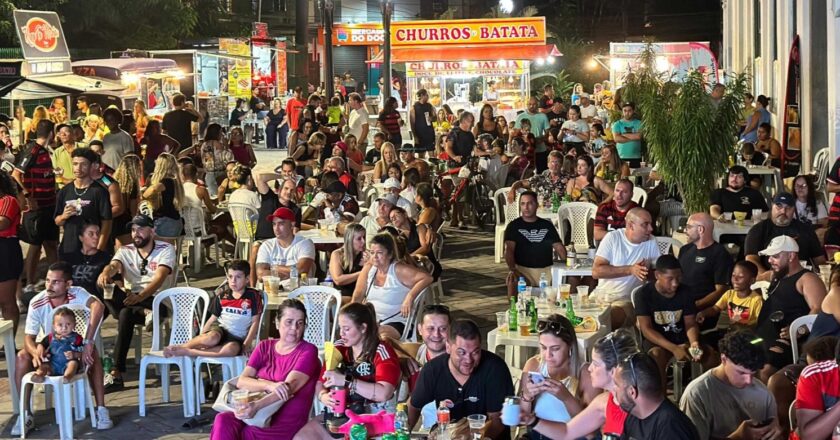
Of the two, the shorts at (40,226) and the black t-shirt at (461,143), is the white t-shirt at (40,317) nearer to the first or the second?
the shorts at (40,226)

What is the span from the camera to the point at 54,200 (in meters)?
12.7

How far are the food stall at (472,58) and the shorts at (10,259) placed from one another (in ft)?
60.2

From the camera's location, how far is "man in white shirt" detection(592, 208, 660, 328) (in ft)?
30.7

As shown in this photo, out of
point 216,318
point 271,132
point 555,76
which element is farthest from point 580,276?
point 555,76

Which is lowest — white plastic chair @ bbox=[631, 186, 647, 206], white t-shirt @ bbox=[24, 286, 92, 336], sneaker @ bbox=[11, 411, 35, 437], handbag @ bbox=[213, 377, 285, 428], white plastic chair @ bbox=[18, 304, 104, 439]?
sneaker @ bbox=[11, 411, 35, 437]

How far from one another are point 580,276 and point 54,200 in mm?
5527

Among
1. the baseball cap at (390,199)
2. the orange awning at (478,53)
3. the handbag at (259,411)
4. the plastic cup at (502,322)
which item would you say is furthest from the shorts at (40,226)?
the orange awning at (478,53)

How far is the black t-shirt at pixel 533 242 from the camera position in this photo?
1057 centimetres

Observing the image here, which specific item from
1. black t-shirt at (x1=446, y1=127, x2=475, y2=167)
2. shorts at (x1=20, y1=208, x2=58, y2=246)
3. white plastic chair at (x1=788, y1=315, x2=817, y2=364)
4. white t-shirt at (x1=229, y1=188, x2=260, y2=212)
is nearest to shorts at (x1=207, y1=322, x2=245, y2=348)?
white plastic chair at (x1=788, y1=315, x2=817, y2=364)

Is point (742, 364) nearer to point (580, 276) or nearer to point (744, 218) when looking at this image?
point (580, 276)

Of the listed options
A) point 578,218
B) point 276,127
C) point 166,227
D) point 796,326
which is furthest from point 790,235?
point 276,127

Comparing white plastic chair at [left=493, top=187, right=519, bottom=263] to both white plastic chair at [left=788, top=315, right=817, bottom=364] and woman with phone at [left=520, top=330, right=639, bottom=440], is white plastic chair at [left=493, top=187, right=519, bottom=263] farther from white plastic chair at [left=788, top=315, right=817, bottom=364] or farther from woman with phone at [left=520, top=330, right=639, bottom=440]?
woman with phone at [left=520, top=330, right=639, bottom=440]

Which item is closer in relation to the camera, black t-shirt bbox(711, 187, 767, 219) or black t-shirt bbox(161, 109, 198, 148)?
black t-shirt bbox(711, 187, 767, 219)

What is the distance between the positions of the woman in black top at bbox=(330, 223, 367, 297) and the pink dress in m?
2.82
